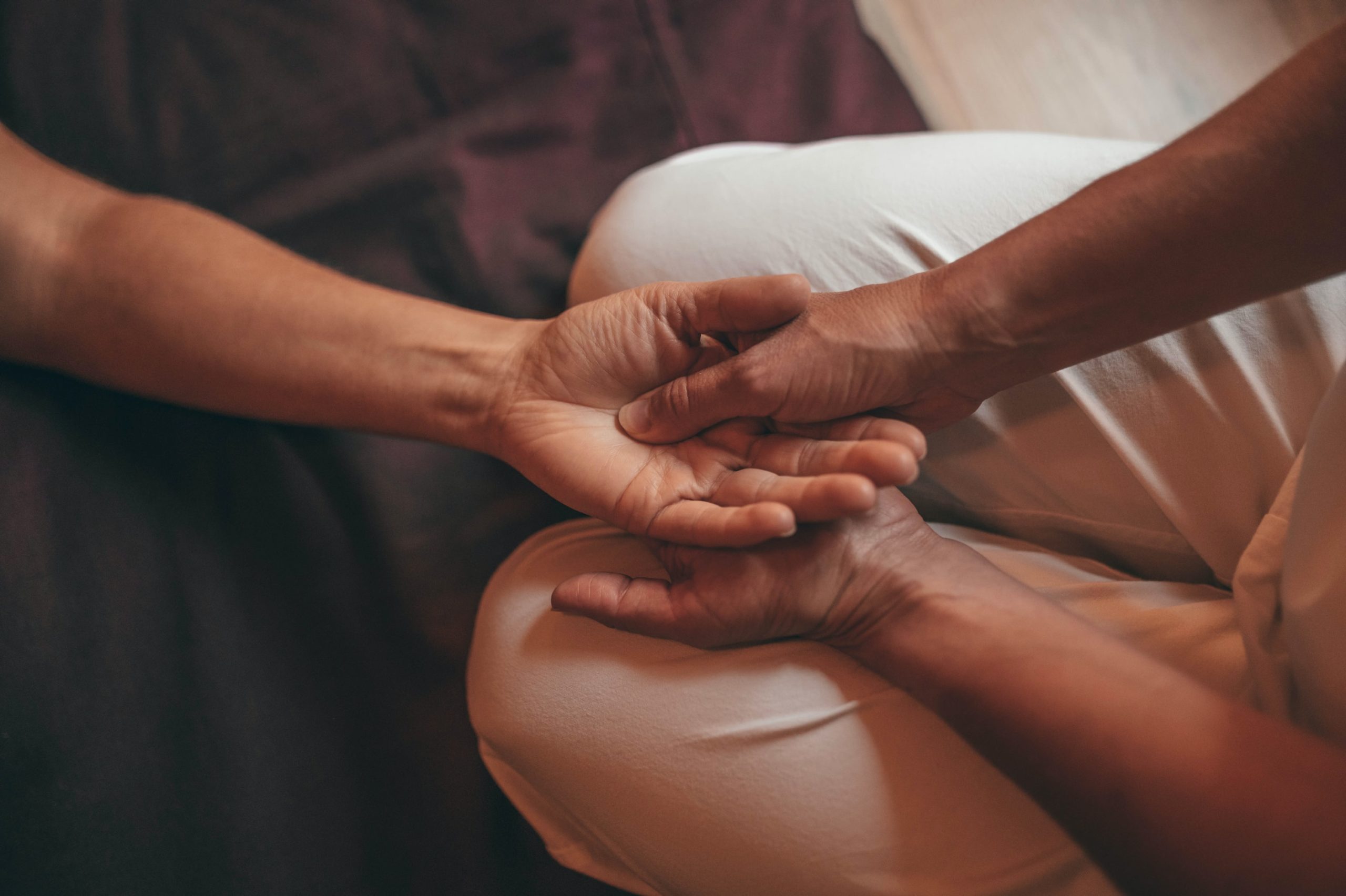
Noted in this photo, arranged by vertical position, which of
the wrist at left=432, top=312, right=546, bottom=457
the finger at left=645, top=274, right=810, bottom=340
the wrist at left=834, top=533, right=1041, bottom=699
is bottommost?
the wrist at left=834, top=533, right=1041, bottom=699

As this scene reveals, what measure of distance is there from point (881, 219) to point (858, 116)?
1.51ft

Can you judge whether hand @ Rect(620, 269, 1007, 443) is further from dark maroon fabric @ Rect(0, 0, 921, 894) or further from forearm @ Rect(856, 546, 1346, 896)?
dark maroon fabric @ Rect(0, 0, 921, 894)

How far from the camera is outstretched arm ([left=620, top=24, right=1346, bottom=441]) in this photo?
494 mm

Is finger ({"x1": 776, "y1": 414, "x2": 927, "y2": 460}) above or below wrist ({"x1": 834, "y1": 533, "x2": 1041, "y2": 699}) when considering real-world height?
above

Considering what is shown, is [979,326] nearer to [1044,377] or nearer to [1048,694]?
[1044,377]

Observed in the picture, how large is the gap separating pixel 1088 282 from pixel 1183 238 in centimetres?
6

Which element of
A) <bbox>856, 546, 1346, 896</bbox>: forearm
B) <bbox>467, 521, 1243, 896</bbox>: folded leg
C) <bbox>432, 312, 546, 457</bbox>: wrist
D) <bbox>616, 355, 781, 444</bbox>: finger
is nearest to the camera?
<bbox>856, 546, 1346, 896</bbox>: forearm

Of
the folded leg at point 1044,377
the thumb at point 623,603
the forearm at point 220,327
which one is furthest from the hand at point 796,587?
the forearm at point 220,327

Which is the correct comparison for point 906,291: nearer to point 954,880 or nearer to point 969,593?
point 969,593

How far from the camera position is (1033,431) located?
64 centimetres

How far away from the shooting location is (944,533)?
69 centimetres

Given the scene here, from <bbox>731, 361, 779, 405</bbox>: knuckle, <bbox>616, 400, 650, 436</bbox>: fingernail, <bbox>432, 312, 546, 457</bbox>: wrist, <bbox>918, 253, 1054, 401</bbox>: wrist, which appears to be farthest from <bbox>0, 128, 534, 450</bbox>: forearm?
<bbox>918, 253, 1054, 401</bbox>: wrist

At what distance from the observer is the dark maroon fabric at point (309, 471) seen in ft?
2.20

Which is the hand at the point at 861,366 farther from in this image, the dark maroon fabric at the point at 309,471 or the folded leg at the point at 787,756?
the dark maroon fabric at the point at 309,471
